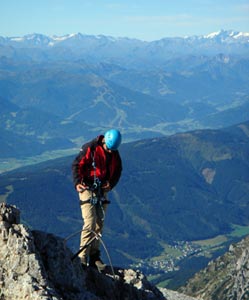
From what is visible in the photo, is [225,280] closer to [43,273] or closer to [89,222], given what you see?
[89,222]

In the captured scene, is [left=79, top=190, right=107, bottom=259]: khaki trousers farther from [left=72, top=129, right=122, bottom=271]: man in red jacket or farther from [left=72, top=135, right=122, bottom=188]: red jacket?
[left=72, top=135, right=122, bottom=188]: red jacket

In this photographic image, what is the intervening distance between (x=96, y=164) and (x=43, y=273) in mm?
5577

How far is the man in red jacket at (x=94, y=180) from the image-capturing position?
1748 cm

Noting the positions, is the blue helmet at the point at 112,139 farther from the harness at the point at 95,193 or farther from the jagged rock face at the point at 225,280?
the jagged rock face at the point at 225,280

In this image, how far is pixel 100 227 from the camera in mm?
17906

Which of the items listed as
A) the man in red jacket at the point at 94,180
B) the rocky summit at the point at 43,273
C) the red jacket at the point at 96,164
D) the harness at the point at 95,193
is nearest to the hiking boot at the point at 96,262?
the man in red jacket at the point at 94,180

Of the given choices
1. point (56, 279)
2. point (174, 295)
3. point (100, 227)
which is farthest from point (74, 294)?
point (174, 295)

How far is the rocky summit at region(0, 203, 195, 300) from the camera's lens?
12328mm

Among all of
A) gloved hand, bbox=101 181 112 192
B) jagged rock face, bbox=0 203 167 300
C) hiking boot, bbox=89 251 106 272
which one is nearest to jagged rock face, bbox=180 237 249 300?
hiking boot, bbox=89 251 106 272

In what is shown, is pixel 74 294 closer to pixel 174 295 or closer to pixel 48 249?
pixel 48 249

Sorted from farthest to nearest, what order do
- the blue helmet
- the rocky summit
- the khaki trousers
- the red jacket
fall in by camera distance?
the red jacket < the khaki trousers < the blue helmet < the rocky summit

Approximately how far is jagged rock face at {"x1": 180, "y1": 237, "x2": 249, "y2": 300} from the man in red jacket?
76.7 m

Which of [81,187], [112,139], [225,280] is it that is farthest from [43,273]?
[225,280]

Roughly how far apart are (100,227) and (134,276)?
196cm
